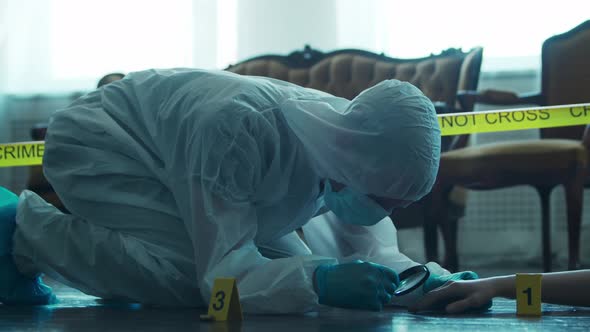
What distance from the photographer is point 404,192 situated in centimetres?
153

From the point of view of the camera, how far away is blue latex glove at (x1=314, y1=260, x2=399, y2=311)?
1.42 m

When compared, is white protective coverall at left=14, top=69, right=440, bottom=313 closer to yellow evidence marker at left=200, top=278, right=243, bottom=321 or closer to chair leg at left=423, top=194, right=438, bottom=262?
yellow evidence marker at left=200, top=278, right=243, bottom=321

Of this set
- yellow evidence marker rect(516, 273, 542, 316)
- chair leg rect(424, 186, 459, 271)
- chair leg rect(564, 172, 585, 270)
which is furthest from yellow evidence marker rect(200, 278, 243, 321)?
chair leg rect(564, 172, 585, 270)

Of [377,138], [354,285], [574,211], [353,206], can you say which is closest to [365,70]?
[574,211]

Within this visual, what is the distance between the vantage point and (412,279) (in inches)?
64.5

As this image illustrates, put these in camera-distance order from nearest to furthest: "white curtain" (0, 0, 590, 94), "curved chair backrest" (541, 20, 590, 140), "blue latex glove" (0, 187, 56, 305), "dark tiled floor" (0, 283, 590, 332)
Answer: "dark tiled floor" (0, 283, 590, 332)
"blue latex glove" (0, 187, 56, 305)
"curved chair backrest" (541, 20, 590, 140)
"white curtain" (0, 0, 590, 94)

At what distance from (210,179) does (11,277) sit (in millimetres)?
614

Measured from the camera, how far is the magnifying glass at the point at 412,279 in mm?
1587

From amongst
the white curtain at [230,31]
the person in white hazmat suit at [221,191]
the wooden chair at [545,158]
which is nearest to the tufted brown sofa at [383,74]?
the wooden chair at [545,158]

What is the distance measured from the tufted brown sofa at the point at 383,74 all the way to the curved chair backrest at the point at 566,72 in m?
0.31

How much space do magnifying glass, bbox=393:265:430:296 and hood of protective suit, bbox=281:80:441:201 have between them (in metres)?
0.16

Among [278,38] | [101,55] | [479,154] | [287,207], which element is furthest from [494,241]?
[287,207]

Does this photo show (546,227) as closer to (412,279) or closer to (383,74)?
(383,74)

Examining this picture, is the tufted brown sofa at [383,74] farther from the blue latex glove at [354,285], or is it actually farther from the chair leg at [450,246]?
the blue latex glove at [354,285]
